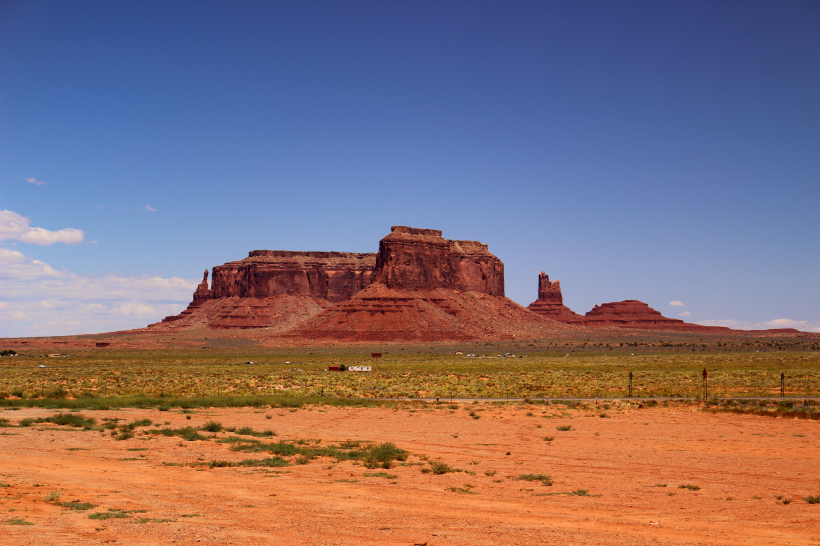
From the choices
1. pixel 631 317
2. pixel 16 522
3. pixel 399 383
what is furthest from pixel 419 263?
pixel 16 522

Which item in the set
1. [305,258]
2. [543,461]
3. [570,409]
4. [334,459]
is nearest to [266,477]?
[334,459]

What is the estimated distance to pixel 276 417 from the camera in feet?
89.6

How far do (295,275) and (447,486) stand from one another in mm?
169580

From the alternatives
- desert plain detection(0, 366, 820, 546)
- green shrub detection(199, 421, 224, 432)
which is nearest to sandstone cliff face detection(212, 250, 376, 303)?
desert plain detection(0, 366, 820, 546)

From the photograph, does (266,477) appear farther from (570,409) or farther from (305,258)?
(305,258)

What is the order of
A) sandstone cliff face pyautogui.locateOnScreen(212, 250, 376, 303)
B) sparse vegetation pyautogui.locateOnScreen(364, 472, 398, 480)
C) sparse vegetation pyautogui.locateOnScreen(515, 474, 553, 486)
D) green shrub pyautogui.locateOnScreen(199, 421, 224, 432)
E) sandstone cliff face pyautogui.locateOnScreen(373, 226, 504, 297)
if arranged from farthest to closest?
sandstone cliff face pyautogui.locateOnScreen(212, 250, 376, 303) → sandstone cliff face pyautogui.locateOnScreen(373, 226, 504, 297) → green shrub pyautogui.locateOnScreen(199, 421, 224, 432) → sparse vegetation pyautogui.locateOnScreen(364, 472, 398, 480) → sparse vegetation pyautogui.locateOnScreen(515, 474, 553, 486)

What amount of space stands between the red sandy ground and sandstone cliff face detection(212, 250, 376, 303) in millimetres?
155990

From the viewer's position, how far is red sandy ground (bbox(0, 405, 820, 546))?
1054 cm

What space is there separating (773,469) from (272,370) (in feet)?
A: 147

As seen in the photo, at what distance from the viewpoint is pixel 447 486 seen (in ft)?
48.1

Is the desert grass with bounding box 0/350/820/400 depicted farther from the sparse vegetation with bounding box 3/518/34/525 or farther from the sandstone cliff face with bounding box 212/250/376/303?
the sandstone cliff face with bounding box 212/250/376/303

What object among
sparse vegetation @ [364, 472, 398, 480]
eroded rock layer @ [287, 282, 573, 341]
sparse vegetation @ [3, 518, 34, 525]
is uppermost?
eroded rock layer @ [287, 282, 573, 341]

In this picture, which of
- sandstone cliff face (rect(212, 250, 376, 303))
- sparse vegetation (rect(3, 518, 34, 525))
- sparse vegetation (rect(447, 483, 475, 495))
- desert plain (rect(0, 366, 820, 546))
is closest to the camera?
sparse vegetation (rect(3, 518, 34, 525))

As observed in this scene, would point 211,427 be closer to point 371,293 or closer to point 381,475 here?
point 381,475
